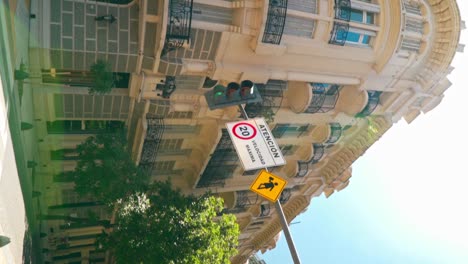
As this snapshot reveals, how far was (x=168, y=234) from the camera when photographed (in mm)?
13758

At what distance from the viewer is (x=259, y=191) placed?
8.65 metres

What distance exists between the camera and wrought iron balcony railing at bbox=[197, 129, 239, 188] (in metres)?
20.5

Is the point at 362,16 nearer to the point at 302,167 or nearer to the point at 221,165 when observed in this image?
the point at 302,167

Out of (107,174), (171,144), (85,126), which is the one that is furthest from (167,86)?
(171,144)

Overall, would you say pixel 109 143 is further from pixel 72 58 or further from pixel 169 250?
pixel 169 250

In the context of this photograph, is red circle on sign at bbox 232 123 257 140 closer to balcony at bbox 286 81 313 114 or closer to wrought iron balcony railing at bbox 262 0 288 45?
wrought iron balcony railing at bbox 262 0 288 45

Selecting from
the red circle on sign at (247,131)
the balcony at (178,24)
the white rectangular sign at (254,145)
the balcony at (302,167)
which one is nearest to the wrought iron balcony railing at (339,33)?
the balcony at (178,24)

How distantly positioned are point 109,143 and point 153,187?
7.71ft

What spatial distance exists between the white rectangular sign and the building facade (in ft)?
21.5

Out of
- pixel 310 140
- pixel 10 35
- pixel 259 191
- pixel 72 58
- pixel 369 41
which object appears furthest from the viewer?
pixel 310 140

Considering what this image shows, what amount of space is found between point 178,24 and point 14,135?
625cm

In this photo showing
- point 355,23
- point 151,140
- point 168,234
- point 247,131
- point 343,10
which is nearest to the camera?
point 247,131

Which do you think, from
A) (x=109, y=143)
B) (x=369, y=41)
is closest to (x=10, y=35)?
(x=109, y=143)

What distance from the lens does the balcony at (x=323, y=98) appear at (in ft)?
62.8
